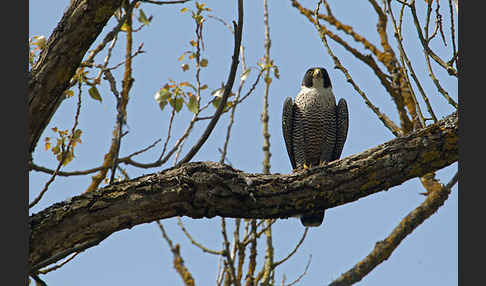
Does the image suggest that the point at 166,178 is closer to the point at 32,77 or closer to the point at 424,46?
the point at 32,77

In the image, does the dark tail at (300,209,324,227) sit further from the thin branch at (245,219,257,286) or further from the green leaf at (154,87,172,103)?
the green leaf at (154,87,172,103)

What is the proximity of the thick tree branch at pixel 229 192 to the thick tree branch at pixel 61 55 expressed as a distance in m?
0.55

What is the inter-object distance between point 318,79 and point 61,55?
420 centimetres

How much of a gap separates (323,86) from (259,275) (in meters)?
2.61

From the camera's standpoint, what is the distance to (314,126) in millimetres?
6504

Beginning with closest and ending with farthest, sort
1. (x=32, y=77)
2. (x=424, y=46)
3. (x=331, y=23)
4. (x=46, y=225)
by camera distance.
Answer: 1. (x=46, y=225)
2. (x=32, y=77)
3. (x=424, y=46)
4. (x=331, y=23)

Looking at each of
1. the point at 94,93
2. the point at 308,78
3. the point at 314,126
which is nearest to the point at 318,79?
the point at 308,78

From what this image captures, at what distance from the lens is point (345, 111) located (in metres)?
6.59

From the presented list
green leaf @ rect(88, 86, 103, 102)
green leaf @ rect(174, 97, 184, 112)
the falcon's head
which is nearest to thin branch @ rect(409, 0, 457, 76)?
green leaf @ rect(174, 97, 184, 112)

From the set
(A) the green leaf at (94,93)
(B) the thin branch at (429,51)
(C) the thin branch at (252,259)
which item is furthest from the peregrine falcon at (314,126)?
(B) the thin branch at (429,51)

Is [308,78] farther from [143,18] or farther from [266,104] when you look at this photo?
[143,18]

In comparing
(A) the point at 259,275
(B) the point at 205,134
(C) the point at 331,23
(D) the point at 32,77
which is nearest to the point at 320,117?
(C) the point at 331,23

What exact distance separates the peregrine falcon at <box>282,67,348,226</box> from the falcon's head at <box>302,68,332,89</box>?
8cm

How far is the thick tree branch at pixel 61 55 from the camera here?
10.0ft
